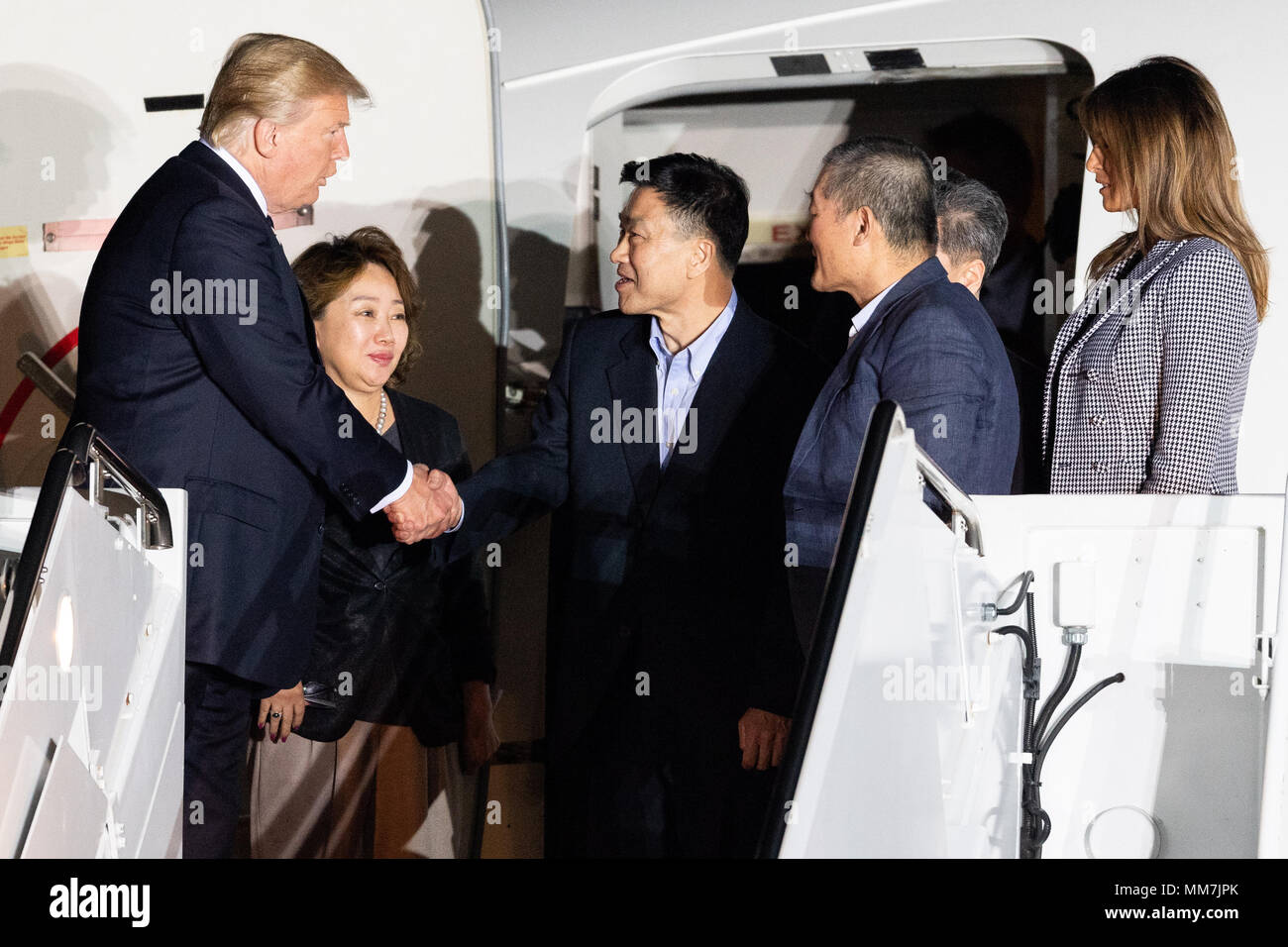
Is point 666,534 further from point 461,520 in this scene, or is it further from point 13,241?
point 13,241

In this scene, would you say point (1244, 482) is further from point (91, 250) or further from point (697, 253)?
point (91, 250)

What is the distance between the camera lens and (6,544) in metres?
2.75

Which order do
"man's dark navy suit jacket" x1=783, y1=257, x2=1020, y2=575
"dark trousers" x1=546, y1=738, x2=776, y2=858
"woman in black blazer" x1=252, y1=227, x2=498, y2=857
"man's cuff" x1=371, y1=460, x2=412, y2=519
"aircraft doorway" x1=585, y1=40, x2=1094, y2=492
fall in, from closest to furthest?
"man's dark navy suit jacket" x1=783, y1=257, x2=1020, y2=575 < "man's cuff" x1=371, y1=460, x2=412, y2=519 < "dark trousers" x1=546, y1=738, x2=776, y2=858 < "woman in black blazer" x1=252, y1=227, x2=498, y2=857 < "aircraft doorway" x1=585, y1=40, x2=1094, y2=492

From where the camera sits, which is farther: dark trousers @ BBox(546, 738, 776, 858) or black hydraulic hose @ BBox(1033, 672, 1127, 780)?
dark trousers @ BBox(546, 738, 776, 858)

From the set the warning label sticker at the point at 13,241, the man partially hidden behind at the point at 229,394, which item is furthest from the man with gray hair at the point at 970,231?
the warning label sticker at the point at 13,241

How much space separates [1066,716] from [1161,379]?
28.4 inches

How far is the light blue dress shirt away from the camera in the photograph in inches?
147

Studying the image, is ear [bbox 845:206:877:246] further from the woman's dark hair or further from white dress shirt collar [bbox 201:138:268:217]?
white dress shirt collar [bbox 201:138:268:217]

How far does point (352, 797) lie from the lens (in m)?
3.78

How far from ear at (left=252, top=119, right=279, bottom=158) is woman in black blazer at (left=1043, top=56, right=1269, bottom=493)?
5.77ft

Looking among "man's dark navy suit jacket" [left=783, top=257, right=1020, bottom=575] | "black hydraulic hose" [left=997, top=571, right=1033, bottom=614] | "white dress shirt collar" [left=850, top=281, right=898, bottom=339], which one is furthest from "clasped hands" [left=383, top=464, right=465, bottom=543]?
"black hydraulic hose" [left=997, top=571, right=1033, bottom=614]
